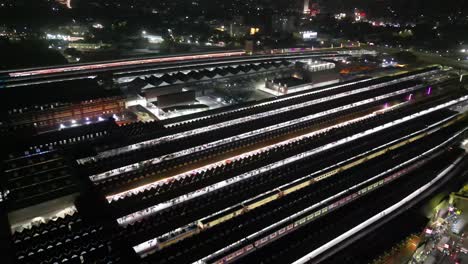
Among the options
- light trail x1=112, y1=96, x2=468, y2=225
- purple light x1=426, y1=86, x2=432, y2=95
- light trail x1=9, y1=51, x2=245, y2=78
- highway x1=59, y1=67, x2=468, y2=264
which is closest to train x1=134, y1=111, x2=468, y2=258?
highway x1=59, y1=67, x2=468, y2=264

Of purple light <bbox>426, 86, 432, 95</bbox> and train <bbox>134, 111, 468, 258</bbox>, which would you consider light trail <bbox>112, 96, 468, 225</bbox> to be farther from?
purple light <bbox>426, 86, 432, 95</bbox>

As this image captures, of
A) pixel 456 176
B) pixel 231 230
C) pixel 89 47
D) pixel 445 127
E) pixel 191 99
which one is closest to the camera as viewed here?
pixel 231 230

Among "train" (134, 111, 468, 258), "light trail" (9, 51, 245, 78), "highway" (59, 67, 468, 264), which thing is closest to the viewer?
"highway" (59, 67, 468, 264)

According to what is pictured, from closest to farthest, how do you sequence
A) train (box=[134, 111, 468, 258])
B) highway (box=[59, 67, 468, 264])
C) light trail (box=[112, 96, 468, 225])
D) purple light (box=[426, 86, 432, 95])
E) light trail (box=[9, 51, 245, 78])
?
highway (box=[59, 67, 468, 264])
train (box=[134, 111, 468, 258])
light trail (box=[112, 96, 468, 225])
light trail (box=[9, 51, 245, 78])
purple light (box=[426, 86, 432, 95])

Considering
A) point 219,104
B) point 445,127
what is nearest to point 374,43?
point 445,127

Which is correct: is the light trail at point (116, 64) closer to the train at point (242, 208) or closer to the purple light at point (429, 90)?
the purple light at point (429, 90)

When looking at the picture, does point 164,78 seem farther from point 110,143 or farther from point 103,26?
point 103,26

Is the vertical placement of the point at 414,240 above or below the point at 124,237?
below

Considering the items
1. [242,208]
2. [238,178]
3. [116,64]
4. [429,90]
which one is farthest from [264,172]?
[116,64]

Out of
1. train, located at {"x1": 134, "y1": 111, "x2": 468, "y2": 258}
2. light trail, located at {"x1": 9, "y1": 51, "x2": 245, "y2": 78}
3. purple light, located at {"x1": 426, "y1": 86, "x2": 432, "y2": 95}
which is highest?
light trail, located at {"x1": 9, "y1": 51, "x2": 245, "y2": 78}

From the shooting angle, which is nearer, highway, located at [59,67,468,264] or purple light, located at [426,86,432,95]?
highway, located at [59,67,468,264]

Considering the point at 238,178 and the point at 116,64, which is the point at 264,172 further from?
the point at 116,64
